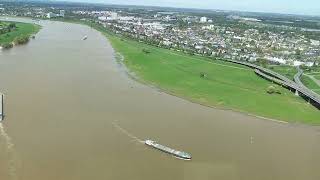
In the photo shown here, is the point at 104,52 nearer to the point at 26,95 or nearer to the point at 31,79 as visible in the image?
the point at 31,79

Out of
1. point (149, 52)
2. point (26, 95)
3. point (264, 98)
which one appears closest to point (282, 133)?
point (264, 98)

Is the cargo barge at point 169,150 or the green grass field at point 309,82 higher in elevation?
the cargo barge at point 169,150

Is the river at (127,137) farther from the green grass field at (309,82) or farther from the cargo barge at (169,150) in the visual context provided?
the green grass field at (309,82)

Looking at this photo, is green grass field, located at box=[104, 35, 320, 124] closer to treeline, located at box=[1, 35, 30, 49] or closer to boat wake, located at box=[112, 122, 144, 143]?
boat wake, located at box=[112, 122, 144, 143]

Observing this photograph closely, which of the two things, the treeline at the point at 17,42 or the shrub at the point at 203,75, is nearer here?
the shrub at the point at 203,75

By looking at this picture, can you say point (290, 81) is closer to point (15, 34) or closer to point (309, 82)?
point (309, 82)

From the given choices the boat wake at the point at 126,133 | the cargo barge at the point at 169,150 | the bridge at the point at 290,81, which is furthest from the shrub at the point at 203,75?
the cargo barge at the point at 169,150

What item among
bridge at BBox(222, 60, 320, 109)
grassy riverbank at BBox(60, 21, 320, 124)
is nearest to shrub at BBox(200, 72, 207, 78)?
grassy riverbank at BBox(60, 21, 320, 124)
